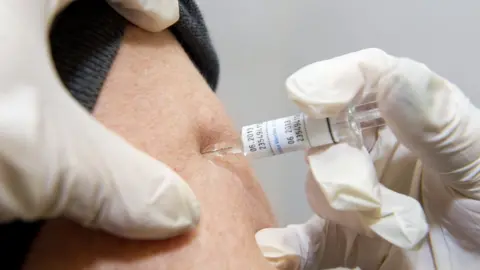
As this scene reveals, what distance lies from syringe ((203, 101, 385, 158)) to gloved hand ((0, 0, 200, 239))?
21 centimetres

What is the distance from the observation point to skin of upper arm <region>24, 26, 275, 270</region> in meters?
0.52

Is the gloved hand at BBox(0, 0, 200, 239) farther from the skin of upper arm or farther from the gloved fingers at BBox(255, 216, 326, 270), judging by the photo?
the gloved fingers at BBox(255, 216, 326, 270)

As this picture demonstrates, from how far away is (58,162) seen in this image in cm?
41

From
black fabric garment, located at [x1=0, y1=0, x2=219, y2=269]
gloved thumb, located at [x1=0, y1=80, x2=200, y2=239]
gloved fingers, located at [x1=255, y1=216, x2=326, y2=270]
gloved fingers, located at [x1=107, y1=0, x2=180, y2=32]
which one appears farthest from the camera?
gloved fingers, located at [x1=255, y1=216, x2=326, y2=270]

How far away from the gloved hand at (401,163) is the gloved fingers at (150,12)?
192mm

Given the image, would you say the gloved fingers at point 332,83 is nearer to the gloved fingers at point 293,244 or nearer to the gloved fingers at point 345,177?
the gloved fingers at point 345,177

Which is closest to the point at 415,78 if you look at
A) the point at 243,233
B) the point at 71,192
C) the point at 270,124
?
the point at 270,124

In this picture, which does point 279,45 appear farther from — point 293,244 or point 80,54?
point 80,54

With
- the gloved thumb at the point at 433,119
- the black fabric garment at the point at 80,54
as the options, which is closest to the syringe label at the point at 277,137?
the gloved thumb at the point at 433,119

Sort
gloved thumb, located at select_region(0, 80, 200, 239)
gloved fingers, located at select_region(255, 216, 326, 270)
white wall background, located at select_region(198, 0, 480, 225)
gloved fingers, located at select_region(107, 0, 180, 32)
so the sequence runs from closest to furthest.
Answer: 1. gloved thumb, located at select_region(0, 80, 200, 239)
2. gloved fingers, located at select_region(107, 0, 180, 32)
3. gloved fingers, located at select_region(255, 216, 326, 270)
4. white wall background, located at select_region(198, 0, 480, 225)

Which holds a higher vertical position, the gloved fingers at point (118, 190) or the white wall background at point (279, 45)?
the gloved fingers at point (118, 190)

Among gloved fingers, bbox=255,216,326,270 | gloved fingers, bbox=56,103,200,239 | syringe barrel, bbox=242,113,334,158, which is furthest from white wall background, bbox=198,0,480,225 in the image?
gloved fingers, bbox=56,103,200,239

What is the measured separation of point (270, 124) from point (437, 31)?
0.70m

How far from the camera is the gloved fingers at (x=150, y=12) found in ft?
2.11
